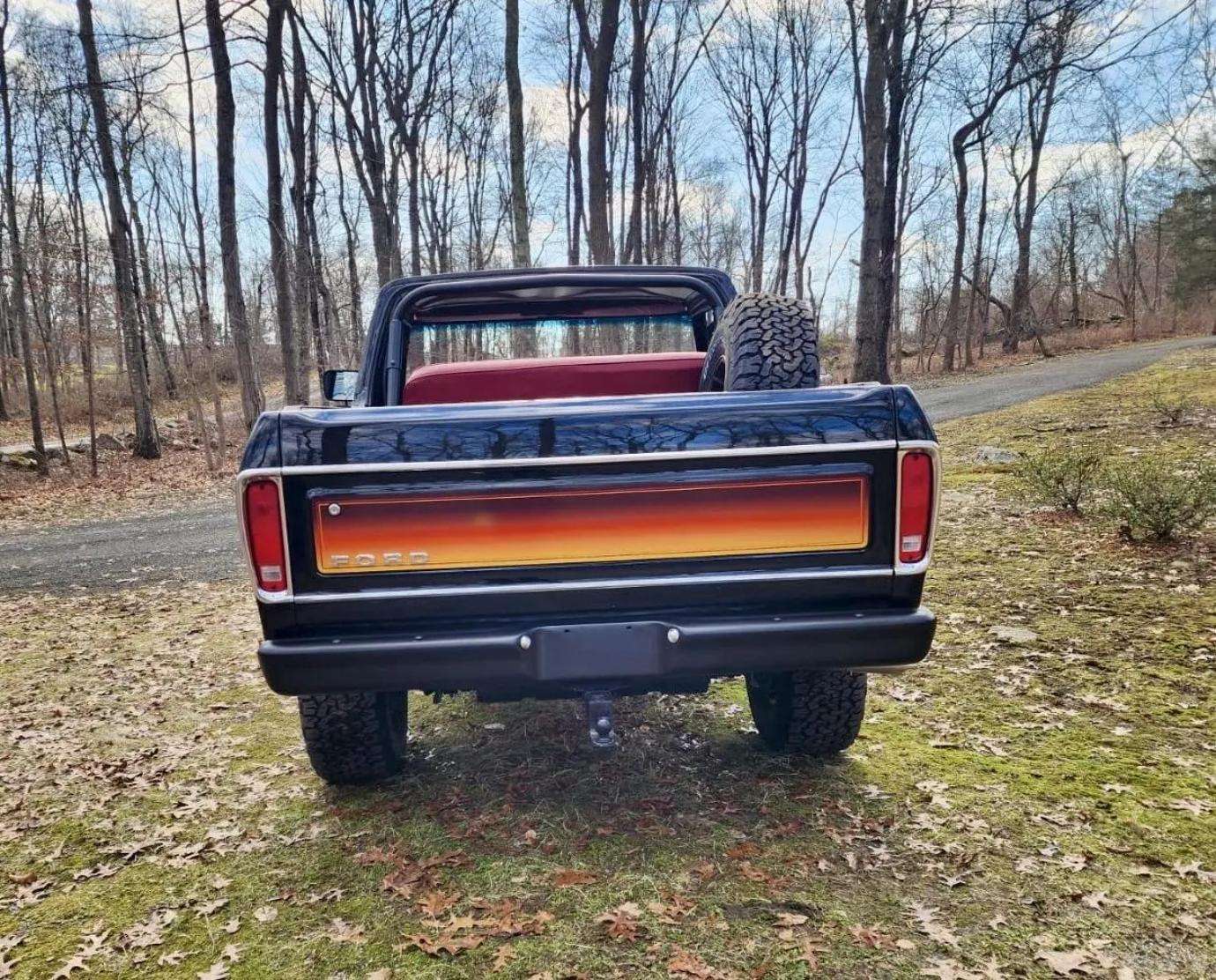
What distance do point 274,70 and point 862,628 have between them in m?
15.4

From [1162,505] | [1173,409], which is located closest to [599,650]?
[1162,505]

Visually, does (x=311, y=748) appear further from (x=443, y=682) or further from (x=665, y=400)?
(x=665, y=400)

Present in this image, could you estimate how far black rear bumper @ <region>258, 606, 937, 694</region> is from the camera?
2.09 meters

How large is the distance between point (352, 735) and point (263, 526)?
1.00m

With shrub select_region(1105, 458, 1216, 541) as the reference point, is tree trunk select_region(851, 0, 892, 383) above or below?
above

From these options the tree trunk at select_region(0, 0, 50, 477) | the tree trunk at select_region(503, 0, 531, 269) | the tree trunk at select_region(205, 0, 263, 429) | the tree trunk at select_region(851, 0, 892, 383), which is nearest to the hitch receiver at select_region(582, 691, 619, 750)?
the tree trunk at select_region(851, 0, 892, 383)

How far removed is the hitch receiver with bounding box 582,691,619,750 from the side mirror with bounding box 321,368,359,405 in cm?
194

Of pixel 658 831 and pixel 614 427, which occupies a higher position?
pixel 614 427

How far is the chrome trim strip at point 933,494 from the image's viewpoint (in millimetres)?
2113

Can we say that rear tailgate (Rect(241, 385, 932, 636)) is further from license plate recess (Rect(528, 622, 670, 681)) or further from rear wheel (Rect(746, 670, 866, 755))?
rear wheel (Rect(746, 670, 866, 755))

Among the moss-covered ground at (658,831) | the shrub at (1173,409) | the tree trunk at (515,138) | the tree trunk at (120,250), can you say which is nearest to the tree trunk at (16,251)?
the tree trunk at (120,250)

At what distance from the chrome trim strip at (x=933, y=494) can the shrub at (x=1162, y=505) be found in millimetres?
4122

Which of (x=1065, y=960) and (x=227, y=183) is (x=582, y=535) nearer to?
(x=1065, y=960)

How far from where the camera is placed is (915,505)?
213cm
